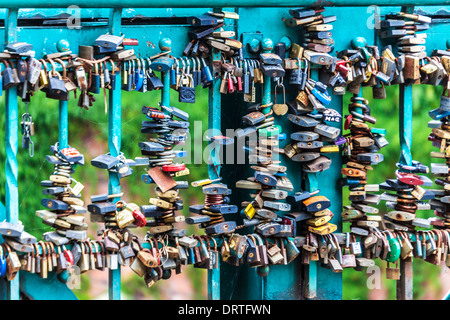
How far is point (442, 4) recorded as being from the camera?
19.4ft

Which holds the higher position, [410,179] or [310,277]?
[410,179]

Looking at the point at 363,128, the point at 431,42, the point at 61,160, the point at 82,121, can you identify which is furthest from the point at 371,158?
the point at 82,121

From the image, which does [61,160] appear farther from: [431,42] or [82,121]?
[82,121]

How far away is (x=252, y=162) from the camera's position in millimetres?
5984

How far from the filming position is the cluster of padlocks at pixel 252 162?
18.0 ft

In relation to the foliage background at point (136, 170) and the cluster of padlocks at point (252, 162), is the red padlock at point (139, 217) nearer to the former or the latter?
the cluster of padlocks at point (252, 162)

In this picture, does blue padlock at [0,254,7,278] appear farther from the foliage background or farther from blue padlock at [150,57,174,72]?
the foliage background

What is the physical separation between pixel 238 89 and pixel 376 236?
124 centimetres

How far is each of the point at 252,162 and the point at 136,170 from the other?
135 inches

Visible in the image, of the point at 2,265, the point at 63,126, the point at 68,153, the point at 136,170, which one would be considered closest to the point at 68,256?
the point at 2,265

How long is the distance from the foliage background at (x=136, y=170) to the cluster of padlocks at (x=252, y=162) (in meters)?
2.55

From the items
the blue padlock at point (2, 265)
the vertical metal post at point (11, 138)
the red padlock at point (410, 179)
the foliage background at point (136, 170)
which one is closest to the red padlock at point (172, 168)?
the vertical metal post at point (11, 138)

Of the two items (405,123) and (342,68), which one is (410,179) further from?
(342,68)

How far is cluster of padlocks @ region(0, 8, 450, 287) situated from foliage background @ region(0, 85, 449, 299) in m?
2.55
